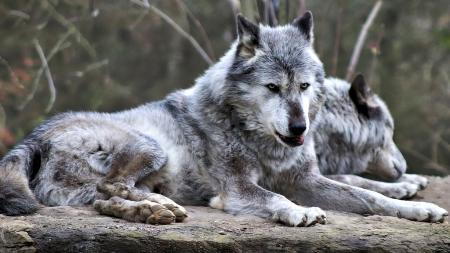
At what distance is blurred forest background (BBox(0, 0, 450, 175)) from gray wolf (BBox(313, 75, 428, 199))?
3.79m

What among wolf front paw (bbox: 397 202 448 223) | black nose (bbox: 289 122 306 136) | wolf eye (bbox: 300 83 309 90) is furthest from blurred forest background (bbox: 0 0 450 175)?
black nose (bbox: 289 122 306 136)

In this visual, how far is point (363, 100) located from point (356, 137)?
12.7 inches

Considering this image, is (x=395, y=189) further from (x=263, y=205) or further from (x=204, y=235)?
(x=204, y=235)

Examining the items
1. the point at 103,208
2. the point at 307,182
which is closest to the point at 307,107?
the point at 307,182

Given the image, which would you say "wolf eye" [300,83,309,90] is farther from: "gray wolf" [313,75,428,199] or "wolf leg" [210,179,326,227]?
"gray wolf" [313,75,428,199]

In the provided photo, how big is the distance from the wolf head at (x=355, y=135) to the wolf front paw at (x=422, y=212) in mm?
1248

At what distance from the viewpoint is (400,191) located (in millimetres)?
5086

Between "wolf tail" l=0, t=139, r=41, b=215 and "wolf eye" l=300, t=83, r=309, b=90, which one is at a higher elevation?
"wolf eye" l=300, t=83, r=309, b=90

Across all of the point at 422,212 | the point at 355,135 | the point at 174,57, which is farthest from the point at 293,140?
the point at 174,57

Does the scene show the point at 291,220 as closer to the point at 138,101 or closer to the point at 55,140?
the point at 55,140

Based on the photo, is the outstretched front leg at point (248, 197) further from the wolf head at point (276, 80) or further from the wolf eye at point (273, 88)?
the wolf eye at point (273, 88)

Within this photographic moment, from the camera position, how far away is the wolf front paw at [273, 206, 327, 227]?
12.9ft

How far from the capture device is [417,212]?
4.30 meters

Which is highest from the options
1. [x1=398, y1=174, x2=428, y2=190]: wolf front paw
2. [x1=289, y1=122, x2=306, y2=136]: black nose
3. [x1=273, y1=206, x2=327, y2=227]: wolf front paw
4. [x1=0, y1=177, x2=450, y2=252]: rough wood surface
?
[x1=289, y1=122, x2=306, y2=136]: black nose
